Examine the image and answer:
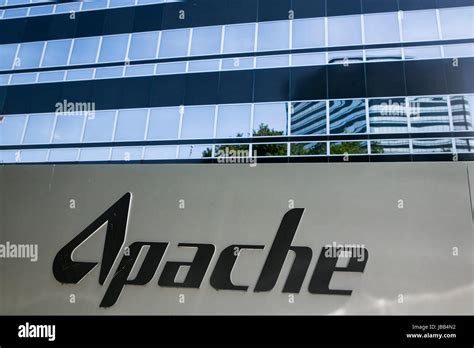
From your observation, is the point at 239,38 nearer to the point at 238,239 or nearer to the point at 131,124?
the point at 131,124

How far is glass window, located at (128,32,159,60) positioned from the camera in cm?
266

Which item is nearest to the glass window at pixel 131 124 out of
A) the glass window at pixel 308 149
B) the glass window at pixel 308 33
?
the glass window at pixel 308 149

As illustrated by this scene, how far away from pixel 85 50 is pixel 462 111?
110 inches

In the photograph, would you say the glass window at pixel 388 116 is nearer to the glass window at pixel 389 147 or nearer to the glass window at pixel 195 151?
the glass window at pixel 389 147

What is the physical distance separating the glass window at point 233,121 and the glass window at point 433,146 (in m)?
1.12

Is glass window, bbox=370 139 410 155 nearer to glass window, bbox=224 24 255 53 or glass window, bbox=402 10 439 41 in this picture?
glass window, bbox=402 10 439 41

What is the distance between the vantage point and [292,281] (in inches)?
76.1

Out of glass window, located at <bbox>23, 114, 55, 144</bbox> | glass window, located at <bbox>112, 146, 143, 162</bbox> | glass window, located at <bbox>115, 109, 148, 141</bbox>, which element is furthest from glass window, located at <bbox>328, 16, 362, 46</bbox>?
glass window, located at <bbox>23, 114, 55, 144</bbox>

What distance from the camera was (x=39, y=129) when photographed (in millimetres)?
2516

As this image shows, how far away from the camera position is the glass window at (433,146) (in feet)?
7.38

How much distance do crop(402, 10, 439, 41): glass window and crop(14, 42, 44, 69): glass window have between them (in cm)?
286
